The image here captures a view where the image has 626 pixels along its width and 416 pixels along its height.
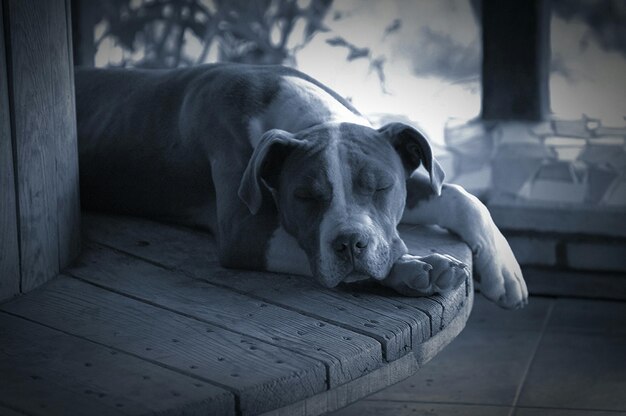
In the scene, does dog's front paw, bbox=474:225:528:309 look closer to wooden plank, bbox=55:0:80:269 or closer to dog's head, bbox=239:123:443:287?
dog's head, bbox=239:123:443:287

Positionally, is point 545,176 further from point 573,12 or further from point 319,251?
point 319,251

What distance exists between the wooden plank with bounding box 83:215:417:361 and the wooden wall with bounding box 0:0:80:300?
0.29m

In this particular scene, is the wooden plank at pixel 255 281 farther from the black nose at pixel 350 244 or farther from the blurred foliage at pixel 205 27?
the blurred foliage at pixel 205 27

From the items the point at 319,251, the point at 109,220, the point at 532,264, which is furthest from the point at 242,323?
the point at 532,264

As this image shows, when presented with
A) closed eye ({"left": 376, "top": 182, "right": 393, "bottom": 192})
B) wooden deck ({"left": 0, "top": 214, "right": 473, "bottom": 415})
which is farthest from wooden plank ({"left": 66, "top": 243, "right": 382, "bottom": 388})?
closed eye ({"left": 376, "top": 182, "right": 393, "bottom": 192})

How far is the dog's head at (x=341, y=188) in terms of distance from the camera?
2.71 metres

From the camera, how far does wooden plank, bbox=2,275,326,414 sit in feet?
7.41

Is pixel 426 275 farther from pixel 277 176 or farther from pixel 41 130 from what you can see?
pixel 41 130

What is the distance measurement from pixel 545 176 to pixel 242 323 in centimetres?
262

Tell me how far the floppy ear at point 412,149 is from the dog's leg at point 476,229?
176 mm

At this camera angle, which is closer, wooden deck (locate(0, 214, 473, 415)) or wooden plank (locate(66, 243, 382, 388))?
wooden deck (locate(0, 214, 473, 415))

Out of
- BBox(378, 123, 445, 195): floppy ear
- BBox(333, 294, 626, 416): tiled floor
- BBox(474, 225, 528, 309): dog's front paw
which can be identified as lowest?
BBox(333, 294, 626, 416): tiled floor

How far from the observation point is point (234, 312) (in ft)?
8.73

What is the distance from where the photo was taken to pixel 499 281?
312cm
